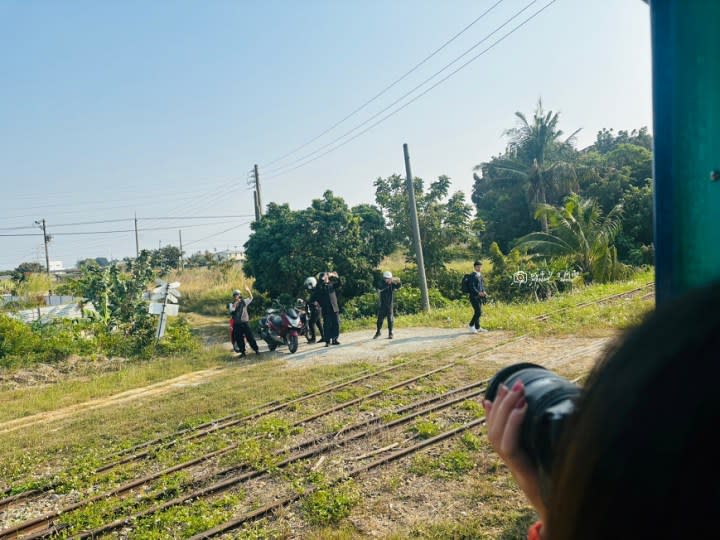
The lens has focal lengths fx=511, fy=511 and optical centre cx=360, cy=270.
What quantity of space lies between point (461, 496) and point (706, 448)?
4553 mm

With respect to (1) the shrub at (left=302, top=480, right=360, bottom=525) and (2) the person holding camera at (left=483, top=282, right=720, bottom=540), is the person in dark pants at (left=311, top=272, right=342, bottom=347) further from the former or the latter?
(2) the person holding camera at (left=483, top=282, right=720, bottom=540)

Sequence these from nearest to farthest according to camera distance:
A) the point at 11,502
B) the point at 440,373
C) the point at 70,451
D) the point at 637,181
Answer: the point at 11,502, the point at 70,451, the point at 440,373, the point at 637,181

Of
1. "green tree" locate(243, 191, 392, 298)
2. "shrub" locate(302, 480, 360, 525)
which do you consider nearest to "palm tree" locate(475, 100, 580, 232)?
"green tree" locate(243, 191, 392, 298)

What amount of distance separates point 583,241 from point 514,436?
1995 centimetres

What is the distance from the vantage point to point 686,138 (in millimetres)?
975

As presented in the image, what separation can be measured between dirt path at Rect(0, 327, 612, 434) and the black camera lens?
766 cm

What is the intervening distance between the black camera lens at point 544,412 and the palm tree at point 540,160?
2652cm

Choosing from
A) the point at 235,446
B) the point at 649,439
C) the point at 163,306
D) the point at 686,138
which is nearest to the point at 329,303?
the point at 163,306

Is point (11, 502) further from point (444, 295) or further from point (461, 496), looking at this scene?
point (444, 295)

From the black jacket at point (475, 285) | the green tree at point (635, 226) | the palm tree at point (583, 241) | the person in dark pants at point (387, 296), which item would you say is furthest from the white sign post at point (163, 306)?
the green tree at point (635, 226)

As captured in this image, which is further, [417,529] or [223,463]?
[223,463]

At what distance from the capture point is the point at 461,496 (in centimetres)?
449

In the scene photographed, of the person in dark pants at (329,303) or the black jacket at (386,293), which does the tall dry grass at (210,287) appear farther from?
the black jacket at (386,293)

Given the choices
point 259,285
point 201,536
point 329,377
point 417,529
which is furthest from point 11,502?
point 259,285
